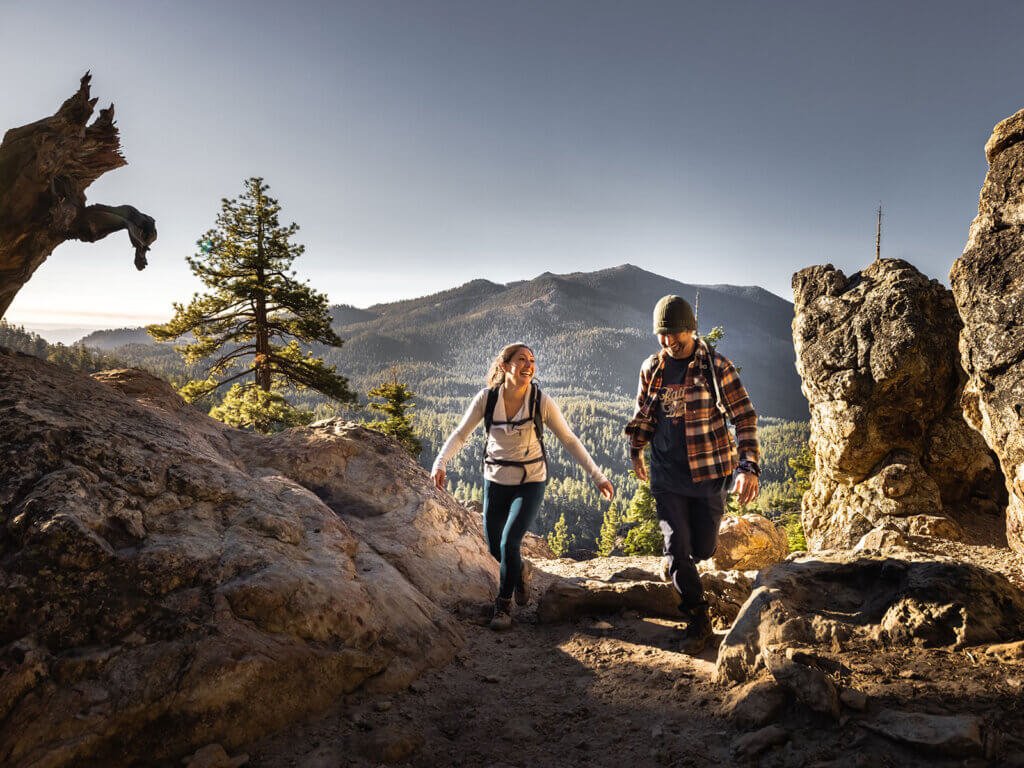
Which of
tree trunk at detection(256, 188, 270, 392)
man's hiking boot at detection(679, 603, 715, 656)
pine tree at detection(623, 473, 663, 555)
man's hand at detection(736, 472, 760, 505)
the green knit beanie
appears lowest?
pine tree at detection(623, 473, 663, 555)

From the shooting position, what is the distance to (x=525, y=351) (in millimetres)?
5465

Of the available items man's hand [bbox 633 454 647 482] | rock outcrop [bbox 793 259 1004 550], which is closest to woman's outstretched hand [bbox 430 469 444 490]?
man's hand [bbox 633 454 647 482]

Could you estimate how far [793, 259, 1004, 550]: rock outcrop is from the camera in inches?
350

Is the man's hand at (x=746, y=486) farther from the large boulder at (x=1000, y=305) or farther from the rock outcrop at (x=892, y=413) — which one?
the rock outcrop at (x=892, y=413)

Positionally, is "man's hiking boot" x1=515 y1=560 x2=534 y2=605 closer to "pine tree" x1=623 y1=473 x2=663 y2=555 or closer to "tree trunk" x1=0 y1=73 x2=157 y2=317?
"tree trunk" x1=0 y1=73 x2=157 y2=317

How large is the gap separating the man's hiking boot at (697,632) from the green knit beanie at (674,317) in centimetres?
249

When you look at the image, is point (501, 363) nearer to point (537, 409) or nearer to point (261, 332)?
point (537, 409)

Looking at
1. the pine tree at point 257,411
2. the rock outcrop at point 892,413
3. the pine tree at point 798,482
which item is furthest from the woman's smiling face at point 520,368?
the pine tree at point 798,482

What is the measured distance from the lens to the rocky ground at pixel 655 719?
8.57ft

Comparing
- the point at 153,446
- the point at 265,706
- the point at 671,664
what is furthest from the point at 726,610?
the point at 153,446

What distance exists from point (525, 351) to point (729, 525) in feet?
34.8

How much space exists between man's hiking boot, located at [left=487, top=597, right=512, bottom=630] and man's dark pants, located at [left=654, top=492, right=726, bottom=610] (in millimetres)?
1969

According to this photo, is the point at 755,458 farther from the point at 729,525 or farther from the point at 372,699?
the point at 729,525

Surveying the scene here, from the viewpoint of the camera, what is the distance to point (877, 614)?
390 centimetres
